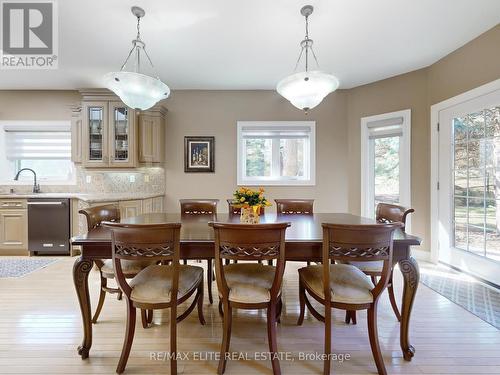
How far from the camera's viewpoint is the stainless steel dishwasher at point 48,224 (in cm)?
358

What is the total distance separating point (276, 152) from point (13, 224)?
159 inches

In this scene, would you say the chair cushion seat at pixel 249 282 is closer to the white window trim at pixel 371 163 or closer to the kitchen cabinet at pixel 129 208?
the kitchen cabinet at pixel 129 208

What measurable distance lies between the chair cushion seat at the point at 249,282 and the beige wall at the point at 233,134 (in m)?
2.52

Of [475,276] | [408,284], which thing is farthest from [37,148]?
[475,276]

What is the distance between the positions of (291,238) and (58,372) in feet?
5.29

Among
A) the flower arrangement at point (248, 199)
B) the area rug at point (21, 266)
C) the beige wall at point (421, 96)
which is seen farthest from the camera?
the area rug at point (21, 266)

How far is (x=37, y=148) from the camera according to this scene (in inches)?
165

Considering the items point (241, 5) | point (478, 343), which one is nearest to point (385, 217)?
point (478, 343)

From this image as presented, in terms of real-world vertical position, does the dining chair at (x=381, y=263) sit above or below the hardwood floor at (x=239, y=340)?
above

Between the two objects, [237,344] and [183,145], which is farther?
[183,145]

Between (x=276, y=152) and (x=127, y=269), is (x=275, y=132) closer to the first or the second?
(x=276, y=152)

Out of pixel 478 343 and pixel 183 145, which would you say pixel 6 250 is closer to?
pixel 183 145

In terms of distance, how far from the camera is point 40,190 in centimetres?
413

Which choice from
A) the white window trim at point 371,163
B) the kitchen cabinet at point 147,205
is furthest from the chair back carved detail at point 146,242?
the white window trim at point 371,163
